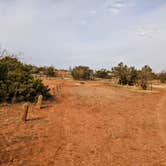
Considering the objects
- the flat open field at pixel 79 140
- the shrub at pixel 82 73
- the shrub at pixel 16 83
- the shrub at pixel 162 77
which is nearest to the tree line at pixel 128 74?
the shrub at pixel 82 73

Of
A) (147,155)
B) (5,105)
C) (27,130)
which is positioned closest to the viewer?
(147,155)

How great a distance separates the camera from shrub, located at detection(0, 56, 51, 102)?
1995 cm

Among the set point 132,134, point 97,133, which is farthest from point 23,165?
point 132,134

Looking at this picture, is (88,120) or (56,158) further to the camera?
(88,120)

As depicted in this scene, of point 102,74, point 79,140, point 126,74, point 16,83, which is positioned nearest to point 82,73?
point 102,74

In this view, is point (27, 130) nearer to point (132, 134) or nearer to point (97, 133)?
point (97, 133)

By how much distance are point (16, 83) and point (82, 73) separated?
2035 inches

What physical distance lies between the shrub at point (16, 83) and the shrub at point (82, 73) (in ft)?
158

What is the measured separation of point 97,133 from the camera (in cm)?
1246

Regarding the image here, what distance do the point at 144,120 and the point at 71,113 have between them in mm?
4244

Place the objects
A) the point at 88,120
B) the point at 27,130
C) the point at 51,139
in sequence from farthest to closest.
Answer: the point at 88,120 < the point at 27,130 < the point at 51,139

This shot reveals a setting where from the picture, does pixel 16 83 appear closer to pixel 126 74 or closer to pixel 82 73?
pixel 126 74

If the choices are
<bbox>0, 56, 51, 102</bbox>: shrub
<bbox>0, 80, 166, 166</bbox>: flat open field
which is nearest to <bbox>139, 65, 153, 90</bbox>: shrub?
<bbox>0, 56, 51, 102</bbox>: shrub

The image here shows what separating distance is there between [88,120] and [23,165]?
25.3 feet
